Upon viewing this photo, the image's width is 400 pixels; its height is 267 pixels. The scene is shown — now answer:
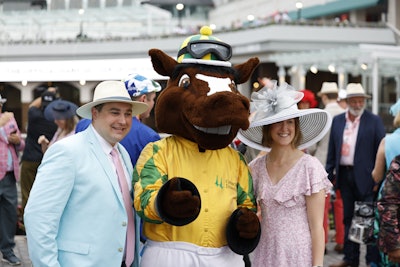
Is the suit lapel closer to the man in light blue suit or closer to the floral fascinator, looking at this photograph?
the man in light blue suit

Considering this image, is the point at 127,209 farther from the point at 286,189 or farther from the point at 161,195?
the point at 286,189

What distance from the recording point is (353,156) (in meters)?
8.02

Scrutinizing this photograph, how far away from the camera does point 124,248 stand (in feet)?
13.5

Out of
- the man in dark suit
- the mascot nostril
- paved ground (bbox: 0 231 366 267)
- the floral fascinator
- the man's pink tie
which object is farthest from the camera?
paved ground (bbox: 0 231 366 267)

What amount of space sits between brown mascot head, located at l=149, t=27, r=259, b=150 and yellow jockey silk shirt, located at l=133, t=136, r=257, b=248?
0.11 m

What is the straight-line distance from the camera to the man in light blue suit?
377 centimetres

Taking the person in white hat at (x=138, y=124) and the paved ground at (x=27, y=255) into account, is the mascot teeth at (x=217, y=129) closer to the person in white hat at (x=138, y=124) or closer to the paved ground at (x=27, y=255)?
the person in white hat at (x=138, y=124)

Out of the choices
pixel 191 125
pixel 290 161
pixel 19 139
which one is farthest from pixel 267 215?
pixel 19 139

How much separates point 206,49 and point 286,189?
38.8 inches

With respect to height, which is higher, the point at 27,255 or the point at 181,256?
the point at 181,256

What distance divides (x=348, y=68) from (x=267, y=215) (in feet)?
61.3

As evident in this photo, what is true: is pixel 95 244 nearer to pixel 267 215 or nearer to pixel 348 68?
pixel 267 215

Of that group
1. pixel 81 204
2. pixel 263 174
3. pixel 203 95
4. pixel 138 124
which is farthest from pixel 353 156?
pixel 81 204

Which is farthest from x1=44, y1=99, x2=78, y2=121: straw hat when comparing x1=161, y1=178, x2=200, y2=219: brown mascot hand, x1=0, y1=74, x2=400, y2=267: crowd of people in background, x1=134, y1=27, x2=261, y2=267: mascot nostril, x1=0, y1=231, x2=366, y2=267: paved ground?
x1=161, y1=178, x2=200, y2=219: brown mascot hand
